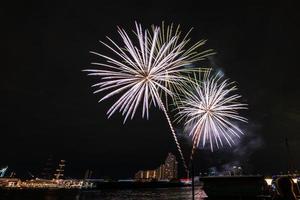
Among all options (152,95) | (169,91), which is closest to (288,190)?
(169,91)

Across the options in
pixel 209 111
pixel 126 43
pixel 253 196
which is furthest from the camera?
pixel 253 196

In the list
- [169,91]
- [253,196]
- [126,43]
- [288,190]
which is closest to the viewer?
[288,190]

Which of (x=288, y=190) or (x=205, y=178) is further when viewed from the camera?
(x=205, y=178)

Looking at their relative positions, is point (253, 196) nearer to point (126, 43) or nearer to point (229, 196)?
point (229, 196)

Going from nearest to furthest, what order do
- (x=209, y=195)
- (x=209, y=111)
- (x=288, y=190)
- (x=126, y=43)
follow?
1. (x=288, y=190)
2. (x=126, y=43)
3. (x=209, y=111)
4. (x=209, y=195)

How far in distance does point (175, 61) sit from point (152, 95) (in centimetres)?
284

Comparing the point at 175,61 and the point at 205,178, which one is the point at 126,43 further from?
the point at 205,178

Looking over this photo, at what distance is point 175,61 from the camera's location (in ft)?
60.8

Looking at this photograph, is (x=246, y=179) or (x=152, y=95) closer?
(x=152, y=95)

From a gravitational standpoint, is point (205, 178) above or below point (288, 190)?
above

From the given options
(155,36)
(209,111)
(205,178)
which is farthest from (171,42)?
(205,178)

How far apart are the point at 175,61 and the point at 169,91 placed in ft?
9.01

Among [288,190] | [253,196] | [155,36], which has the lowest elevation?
[288,190]

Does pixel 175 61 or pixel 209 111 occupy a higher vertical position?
pixel 175 61
